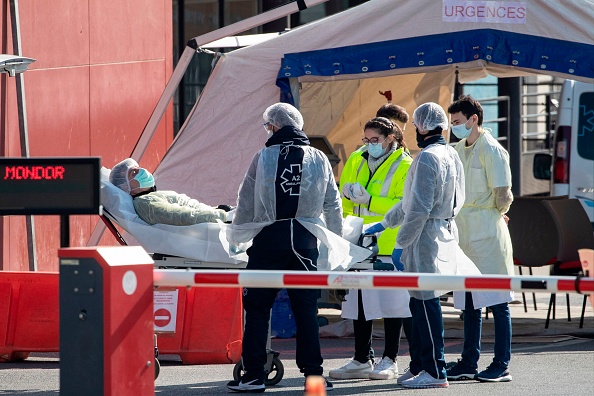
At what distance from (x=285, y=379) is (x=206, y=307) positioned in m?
1.02

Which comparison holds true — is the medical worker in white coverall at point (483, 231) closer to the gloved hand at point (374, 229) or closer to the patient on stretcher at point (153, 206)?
the gloved hand at point (374, 229)

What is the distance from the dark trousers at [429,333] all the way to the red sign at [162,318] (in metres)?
2.06

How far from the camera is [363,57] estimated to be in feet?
36.0

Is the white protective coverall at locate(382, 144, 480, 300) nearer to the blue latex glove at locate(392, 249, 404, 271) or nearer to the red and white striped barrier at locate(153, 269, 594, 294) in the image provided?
the blue latex glove at locate(392, 249, 404, 271)

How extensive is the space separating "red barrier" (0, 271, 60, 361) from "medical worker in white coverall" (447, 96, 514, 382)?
10.1ft

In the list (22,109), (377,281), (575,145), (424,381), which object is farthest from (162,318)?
(575,145)

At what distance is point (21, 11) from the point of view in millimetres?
12016

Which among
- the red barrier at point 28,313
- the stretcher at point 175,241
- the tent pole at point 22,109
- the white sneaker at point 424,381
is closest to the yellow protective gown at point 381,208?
the white sneaker at point 424,381

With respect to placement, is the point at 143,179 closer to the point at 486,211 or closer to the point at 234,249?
the point at 234,249

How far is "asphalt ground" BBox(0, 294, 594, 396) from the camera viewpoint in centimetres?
827

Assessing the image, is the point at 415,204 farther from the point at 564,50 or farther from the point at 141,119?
the point at 141,119

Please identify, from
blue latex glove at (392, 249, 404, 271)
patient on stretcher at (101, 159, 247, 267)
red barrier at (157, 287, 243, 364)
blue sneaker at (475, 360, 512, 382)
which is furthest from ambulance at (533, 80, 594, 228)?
patient on stretcher at (101, 159, 247, 267)

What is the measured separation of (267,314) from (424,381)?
1.16 m

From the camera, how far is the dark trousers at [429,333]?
8273mm
